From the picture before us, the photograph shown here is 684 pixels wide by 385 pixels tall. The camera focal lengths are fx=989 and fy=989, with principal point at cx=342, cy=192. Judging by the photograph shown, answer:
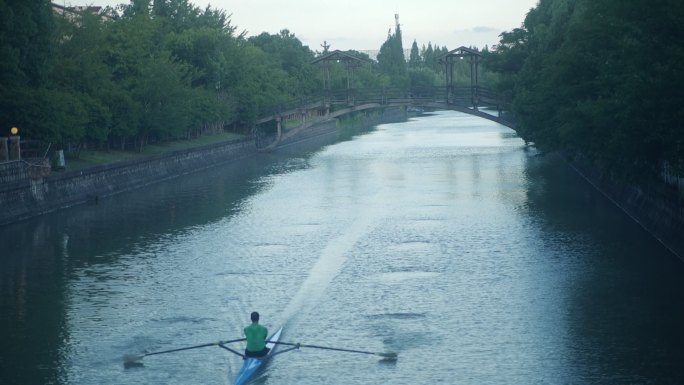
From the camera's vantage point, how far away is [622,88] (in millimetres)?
42281

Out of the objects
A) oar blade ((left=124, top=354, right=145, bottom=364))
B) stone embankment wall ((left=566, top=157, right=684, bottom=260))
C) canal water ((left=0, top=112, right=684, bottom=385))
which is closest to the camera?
canal water ((left=0, top=112, right=684, bottom=385))

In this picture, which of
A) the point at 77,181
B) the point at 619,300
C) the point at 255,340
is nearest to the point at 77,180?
the point at 77,181

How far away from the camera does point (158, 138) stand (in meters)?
97.2

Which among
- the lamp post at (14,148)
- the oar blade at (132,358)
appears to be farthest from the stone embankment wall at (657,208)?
the lamp post at (14,148)

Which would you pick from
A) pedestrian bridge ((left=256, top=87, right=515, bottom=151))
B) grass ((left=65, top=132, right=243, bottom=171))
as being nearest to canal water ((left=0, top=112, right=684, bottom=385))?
grass ((left=65, top=132, right=243, bottom=171))

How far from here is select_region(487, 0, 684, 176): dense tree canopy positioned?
3681cm

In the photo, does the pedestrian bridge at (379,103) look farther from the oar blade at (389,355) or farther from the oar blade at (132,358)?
the oar blade at (132,358)

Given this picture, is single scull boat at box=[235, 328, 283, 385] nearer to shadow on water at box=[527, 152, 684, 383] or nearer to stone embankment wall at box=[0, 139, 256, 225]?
shadow on water at box=[527, 152, 684, 383]

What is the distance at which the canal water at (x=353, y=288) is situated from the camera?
28797 mm

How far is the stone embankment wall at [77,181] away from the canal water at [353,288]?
4.46ft

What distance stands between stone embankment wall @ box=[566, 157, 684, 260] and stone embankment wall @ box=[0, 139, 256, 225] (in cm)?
3460

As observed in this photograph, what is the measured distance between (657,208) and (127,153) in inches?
1962

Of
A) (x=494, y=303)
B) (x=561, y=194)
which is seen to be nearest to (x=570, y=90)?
(x=561, y=194)

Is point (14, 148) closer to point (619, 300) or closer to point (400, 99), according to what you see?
point (619, 300)
